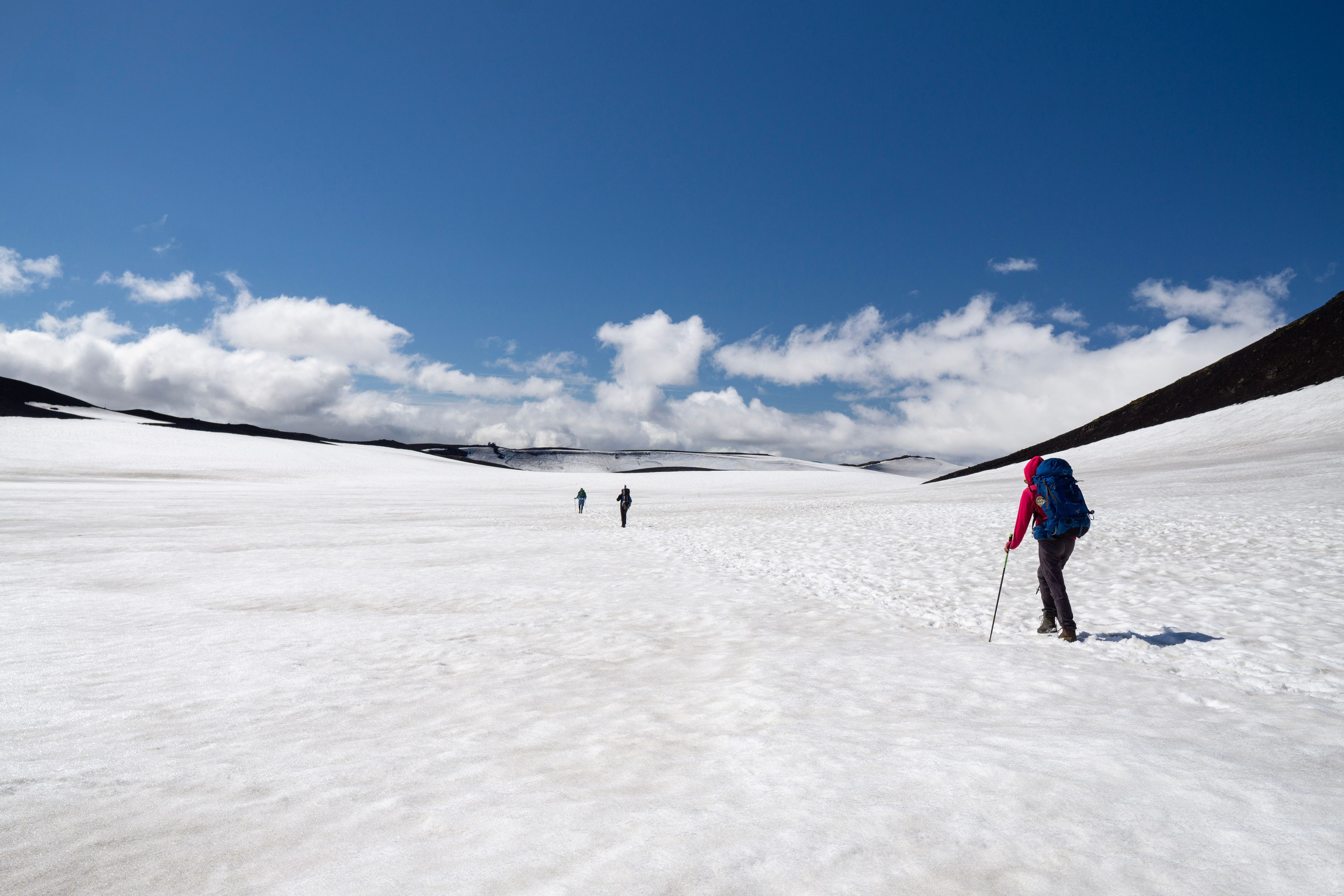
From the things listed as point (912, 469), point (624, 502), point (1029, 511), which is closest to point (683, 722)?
point (1029, 511)

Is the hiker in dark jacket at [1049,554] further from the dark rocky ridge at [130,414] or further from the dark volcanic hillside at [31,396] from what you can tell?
the dark volcanic hillside at [31,396]

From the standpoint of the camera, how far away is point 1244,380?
63594mm

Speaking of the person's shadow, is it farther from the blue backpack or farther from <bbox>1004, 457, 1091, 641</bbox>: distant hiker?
the blue backpack

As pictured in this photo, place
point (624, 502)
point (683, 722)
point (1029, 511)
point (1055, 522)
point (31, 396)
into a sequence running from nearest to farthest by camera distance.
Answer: point (683, 722) → point (1055, 522) → point (1029, 511) → point (624, 502) → point (31, 396)

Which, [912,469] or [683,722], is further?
[912,469]

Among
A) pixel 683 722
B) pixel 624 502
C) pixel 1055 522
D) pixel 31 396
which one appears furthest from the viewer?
pixel 31 396

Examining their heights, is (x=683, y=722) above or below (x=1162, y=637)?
below

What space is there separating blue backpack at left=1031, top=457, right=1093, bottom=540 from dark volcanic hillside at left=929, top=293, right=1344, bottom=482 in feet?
208

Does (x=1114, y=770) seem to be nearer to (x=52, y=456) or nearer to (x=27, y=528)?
(x=27, y=528)

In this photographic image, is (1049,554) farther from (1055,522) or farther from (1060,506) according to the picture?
(1060,506)

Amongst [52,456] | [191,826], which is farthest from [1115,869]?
[52,456]

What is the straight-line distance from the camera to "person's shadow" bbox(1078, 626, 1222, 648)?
8.26 m

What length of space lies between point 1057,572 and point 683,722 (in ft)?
20.2

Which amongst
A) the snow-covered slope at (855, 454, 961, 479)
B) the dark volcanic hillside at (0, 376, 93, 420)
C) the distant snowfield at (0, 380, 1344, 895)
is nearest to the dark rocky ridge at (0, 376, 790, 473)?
the dark volcanic hillside at (0, 376, 93, 420)
